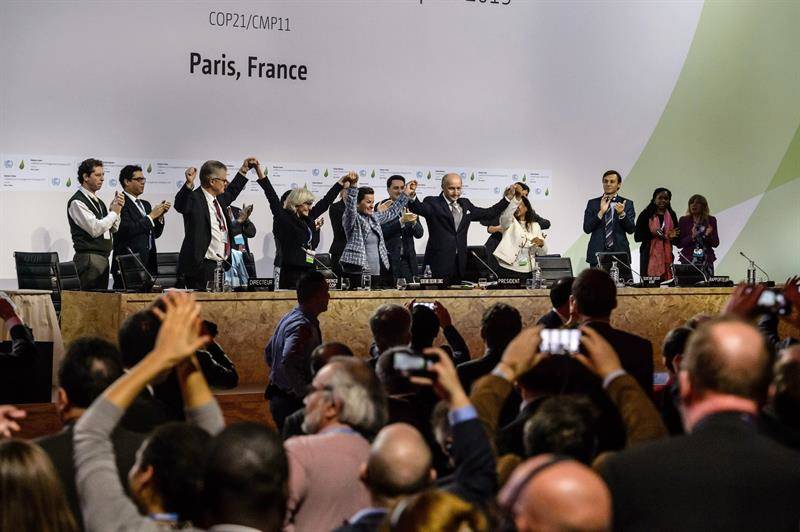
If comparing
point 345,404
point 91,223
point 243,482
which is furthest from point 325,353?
point 91,223

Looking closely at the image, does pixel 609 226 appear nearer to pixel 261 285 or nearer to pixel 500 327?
pixel 261 285

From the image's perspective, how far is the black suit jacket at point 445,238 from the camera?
8914 millimetres

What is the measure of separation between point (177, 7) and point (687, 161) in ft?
18.8

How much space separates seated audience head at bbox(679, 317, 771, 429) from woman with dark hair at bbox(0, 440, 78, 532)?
1049 mm

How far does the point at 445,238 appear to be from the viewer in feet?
29.2

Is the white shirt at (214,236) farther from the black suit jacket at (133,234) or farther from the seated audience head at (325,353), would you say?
the seated audience head at (325,353)

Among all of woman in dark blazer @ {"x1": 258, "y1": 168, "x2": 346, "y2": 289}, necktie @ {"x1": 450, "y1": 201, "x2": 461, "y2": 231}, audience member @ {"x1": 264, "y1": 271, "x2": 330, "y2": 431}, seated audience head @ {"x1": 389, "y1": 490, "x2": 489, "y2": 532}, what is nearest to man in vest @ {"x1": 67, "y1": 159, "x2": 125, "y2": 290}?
woman in dark blazer @ {"x1": 258, "y1": 168, "x2": 346, "y2": 289}

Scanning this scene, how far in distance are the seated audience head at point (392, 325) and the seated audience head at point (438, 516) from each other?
2.20m

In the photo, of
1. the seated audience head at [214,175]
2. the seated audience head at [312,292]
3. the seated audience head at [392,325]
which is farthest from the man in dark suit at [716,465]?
the seated audience head at [214,175]

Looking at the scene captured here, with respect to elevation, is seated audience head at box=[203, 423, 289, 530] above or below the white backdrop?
below

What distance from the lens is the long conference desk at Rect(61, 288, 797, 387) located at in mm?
6539

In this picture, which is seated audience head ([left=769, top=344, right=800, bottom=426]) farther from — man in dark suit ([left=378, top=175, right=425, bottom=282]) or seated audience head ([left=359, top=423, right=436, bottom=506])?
man in dark suit ([left=378, top=175, right=425, bottom=282])

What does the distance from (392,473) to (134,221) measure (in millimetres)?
7308

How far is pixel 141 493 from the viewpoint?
188 cm
